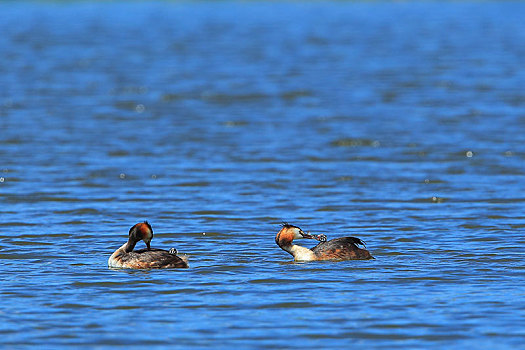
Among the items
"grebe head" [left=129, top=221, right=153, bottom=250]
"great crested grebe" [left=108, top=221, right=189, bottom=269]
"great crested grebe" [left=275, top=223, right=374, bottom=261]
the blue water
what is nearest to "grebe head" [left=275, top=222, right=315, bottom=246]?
"great crested grebe" [left=275, top=223, right=374, bottom=261]

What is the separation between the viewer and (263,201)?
1870 cm

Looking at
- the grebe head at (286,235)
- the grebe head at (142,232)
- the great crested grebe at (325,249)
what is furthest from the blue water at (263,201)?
the grebe head at (142,232)

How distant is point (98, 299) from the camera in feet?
40.4

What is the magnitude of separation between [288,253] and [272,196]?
14.6 feet

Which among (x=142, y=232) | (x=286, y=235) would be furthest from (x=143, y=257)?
(x=286, y=235)

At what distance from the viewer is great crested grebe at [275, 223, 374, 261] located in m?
14.1

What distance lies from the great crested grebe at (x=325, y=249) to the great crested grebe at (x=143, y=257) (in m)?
1.25

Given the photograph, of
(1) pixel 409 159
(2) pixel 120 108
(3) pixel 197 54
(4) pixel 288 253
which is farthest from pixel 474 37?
(4) pixel 288 253

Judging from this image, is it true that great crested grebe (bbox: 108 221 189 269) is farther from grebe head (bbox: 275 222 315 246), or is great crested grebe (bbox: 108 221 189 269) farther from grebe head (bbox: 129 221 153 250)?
grebe head (bbox: 275 222 315 246)

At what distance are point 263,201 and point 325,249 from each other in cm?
462

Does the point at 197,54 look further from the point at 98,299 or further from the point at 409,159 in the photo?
the point at 98,299

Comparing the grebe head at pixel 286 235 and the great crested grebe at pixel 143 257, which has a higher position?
the grebe head at pixel 286 235

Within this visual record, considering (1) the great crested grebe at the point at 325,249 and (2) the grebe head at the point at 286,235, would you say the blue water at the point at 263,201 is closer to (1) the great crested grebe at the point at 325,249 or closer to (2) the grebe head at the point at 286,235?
(1) the great crested grebe at the point at 325,249

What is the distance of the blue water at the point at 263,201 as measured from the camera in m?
11.5
